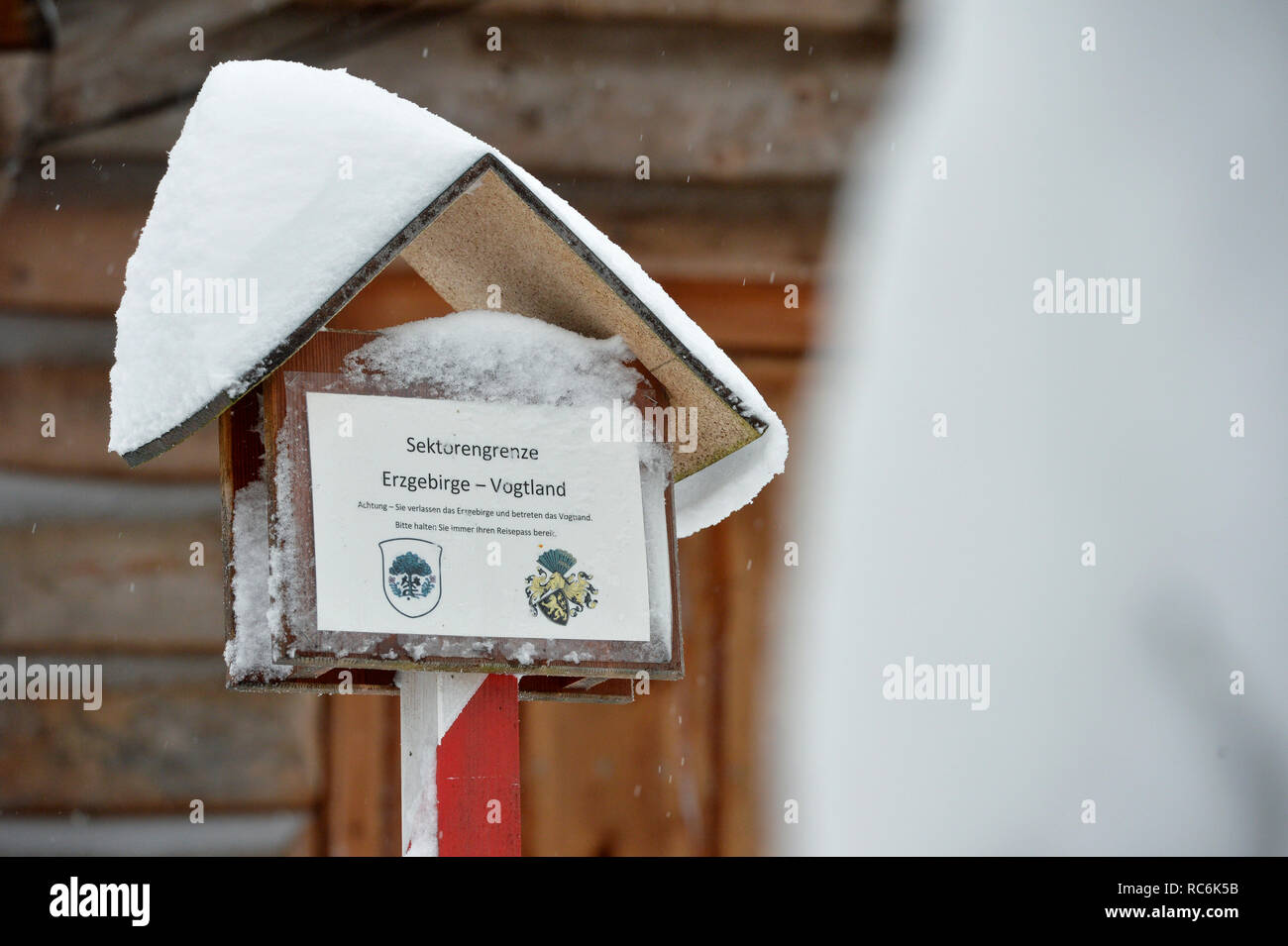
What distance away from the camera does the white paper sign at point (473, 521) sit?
2109 millimetres

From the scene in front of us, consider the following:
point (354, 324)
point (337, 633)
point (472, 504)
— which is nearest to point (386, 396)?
point (472, 504)

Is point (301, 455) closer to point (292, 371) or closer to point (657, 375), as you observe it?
point (292, 371)

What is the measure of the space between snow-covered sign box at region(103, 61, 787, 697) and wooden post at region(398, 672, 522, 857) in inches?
3.9

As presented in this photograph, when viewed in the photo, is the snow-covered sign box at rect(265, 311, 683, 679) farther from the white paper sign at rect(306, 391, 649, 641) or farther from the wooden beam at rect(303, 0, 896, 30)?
the wooden beam at rect(303, 0, 896, 30)

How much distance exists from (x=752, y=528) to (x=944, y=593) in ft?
1.80

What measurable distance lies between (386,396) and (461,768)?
50cm

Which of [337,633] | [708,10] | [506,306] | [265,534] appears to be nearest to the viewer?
[337,633]

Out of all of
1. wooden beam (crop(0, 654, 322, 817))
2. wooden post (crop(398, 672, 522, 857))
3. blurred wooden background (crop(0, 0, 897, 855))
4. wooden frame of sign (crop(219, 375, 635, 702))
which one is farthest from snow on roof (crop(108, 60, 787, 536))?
wooden beam (crop(0, 654, 322, 817))

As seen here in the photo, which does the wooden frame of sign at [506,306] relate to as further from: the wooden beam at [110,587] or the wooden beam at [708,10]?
the wooden beam at [708,10]

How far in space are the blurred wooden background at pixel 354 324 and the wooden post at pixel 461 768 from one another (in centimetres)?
196

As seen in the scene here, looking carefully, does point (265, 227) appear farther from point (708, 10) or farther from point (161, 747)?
point (708, 10)

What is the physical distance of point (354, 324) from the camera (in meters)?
4.25

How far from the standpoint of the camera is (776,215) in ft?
14.6

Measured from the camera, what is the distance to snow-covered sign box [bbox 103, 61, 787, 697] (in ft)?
6.86
